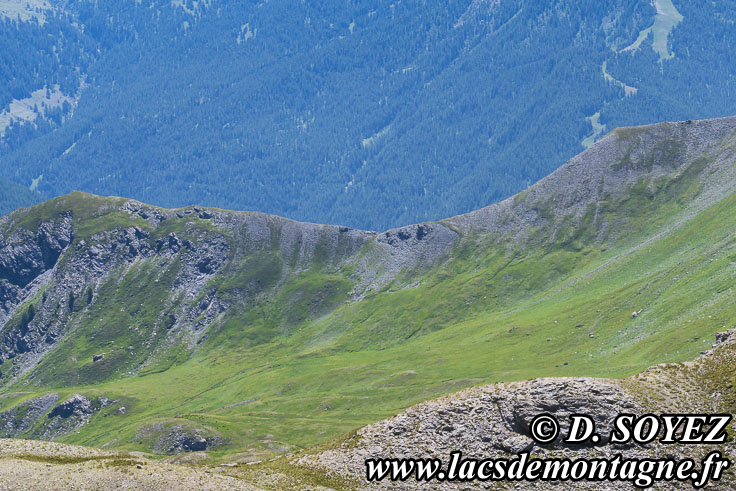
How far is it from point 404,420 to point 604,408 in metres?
19.4

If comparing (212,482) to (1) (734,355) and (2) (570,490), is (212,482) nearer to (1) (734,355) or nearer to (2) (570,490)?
(2) (570,490)

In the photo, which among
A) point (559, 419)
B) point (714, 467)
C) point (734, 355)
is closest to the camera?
point (714, 467)

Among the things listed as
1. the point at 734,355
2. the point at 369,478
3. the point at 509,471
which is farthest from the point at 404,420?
the point at 734,355

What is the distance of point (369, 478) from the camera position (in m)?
78.8

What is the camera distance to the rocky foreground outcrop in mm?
75312
